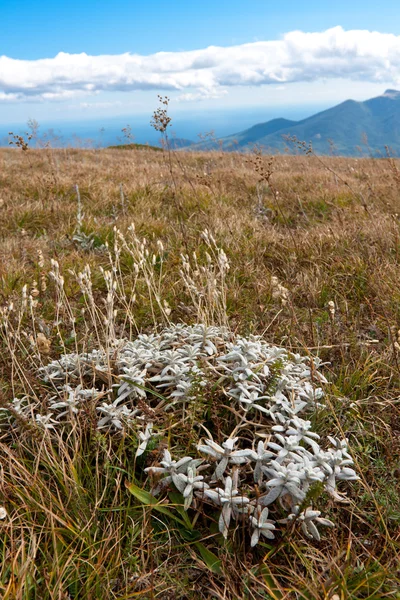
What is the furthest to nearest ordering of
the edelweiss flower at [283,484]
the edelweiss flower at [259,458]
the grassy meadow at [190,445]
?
1. the edelweiss flower at [259,458]
2. the edelweiss flower at [283,484]
3. the grassy meadow at [190,445]

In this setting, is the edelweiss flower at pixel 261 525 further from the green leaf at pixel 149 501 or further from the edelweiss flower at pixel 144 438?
the edelweiss flower at pixel 144 438

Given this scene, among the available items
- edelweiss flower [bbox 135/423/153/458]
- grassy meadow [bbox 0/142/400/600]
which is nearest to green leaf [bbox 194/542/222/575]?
grassy meadow [bbox 0/142/400/600]

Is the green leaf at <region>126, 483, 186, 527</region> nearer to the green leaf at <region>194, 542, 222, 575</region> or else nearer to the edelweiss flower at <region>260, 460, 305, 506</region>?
the green leaf at <region>194, 542, 222, 575</region>

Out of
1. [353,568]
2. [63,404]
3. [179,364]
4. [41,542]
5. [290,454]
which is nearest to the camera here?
[353,568]

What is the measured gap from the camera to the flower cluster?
6.08 ft

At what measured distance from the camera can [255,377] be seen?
235cm

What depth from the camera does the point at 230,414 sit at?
2.38m

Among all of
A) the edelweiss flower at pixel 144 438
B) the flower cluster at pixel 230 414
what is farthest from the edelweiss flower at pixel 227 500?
the edelweiss flower at pixel 144 438

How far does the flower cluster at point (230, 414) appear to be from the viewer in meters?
1.85

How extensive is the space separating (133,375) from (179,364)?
0.31 metres

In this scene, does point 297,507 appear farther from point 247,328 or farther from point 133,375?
point 247,328

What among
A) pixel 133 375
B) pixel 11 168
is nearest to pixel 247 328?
pixel 133 375

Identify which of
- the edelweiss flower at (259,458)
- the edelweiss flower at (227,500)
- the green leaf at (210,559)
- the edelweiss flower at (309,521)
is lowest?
the green leaf at (210,559)

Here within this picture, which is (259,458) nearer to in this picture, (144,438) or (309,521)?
(309,521)
